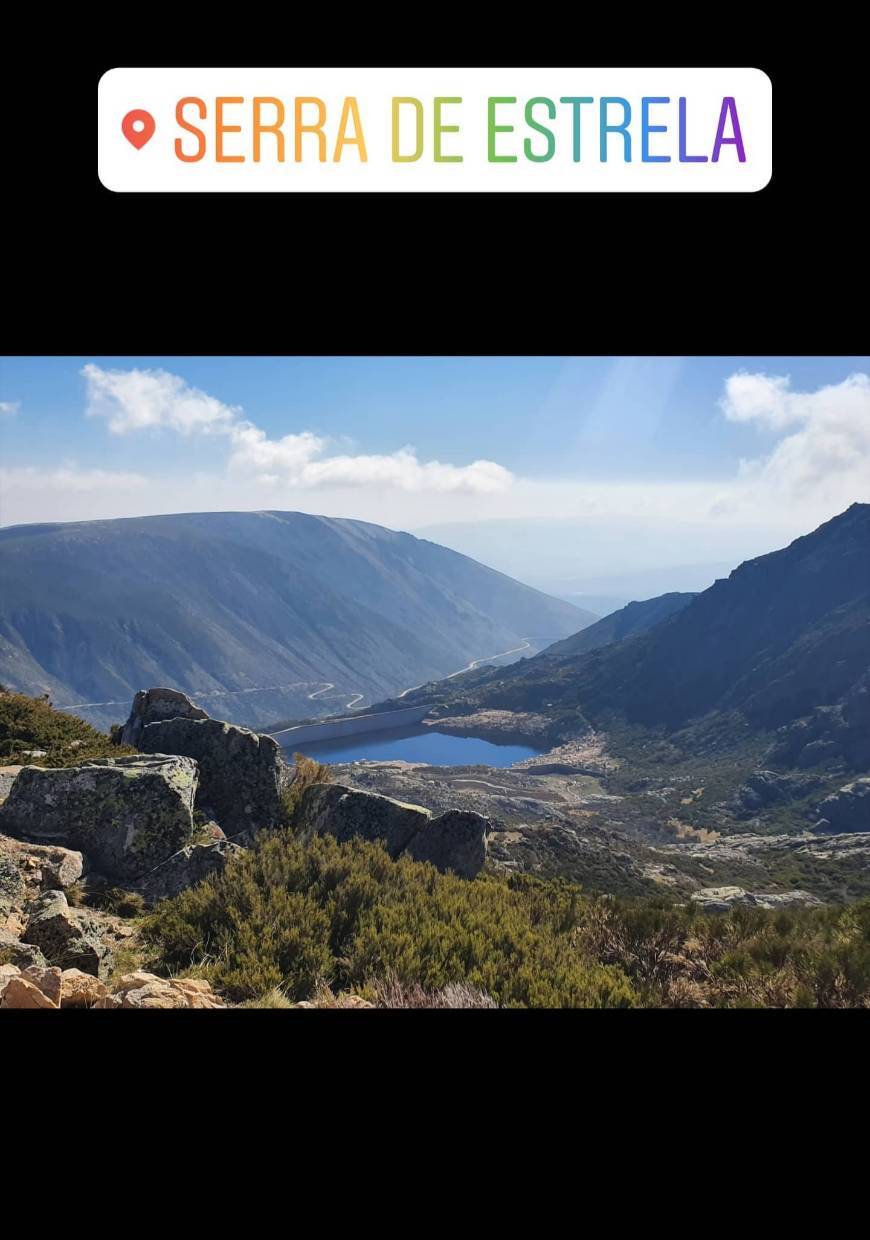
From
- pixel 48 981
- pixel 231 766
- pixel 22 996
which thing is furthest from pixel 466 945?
pixel 231 766

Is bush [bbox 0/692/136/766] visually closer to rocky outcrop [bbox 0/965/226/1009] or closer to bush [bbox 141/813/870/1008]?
bush [bbox 141/813/870/1008]

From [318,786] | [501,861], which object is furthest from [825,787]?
[318,786]

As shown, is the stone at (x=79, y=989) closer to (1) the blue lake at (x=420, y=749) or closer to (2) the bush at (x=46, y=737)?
(2) the bush at (x=46, y=737)

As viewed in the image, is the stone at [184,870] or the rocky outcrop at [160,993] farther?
the stone at [184,870]

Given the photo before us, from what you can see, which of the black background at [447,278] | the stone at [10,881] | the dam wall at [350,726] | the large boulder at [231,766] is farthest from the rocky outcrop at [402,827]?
the dam wall at [350,726]
